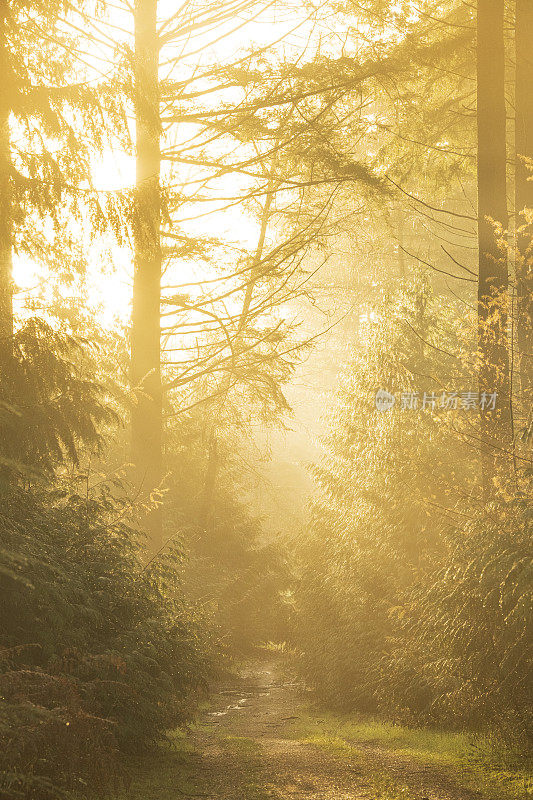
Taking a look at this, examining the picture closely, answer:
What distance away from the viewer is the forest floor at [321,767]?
693cm

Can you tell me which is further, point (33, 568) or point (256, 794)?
point (256, 794)

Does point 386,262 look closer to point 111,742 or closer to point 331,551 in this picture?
point 331,551

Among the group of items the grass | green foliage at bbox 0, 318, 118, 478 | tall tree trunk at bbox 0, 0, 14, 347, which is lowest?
the grass

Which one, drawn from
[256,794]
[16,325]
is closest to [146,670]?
[256,794]

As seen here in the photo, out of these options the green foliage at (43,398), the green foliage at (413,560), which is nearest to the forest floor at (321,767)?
the green foliage at (413,560)

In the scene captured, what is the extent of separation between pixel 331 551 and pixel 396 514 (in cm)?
295

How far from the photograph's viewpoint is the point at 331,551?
17.9 meters

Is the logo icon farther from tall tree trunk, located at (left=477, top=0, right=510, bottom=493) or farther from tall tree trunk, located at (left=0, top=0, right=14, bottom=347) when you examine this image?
tall tree trunk, located at (left=0, top=0, right=14, bottom=347)

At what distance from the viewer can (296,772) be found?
8.02 meters

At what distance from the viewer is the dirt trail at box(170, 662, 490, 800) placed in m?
6.95

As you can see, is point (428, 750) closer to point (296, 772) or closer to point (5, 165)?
point (296, 772)

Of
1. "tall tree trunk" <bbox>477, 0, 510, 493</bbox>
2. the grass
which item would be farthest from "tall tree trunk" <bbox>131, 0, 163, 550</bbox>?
"tall tree trunk" <bbox>477, 0, 510, 493</bbox>

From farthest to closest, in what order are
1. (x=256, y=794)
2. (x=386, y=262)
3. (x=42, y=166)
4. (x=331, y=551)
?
(x=386, y=262) < (x=331, y=551) < (x=42, y=166) < (x=256, y=794)

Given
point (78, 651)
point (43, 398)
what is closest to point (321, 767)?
point (78, 651)
